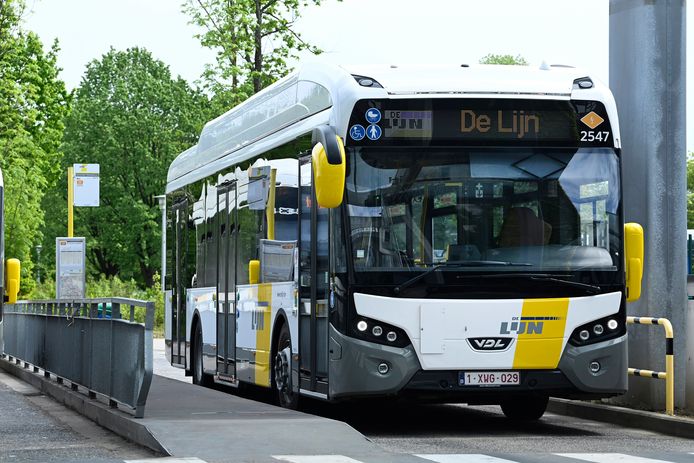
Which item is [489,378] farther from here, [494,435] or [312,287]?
[312,287]

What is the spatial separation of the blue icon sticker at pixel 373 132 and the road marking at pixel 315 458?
3437 mm

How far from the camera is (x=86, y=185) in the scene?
119 feet

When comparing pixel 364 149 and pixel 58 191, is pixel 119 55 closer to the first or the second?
pixel 58 191

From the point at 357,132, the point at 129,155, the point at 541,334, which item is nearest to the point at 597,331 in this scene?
→ the point at 541,334

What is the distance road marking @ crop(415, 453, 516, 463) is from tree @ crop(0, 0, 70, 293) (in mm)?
41677

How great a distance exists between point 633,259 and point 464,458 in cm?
325

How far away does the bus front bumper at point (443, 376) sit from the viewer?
12.8 metres

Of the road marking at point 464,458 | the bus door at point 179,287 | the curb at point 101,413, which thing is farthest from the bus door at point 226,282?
the road marking at point 464,458

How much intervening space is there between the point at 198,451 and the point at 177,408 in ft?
11.1

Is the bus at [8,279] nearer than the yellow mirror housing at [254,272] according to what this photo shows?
No

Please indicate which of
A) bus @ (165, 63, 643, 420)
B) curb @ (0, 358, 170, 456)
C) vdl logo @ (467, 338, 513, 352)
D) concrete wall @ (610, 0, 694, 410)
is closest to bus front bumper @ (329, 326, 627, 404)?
bus @ (165, 63, 643, 420)

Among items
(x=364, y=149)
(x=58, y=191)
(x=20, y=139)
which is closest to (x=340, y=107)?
(x=364, y=149)

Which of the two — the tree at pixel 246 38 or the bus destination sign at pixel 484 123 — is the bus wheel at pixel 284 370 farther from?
the tree at pixel 246 38

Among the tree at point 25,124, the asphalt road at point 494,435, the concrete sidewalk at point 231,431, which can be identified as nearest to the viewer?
the concrete sidewalk at point 231,431
